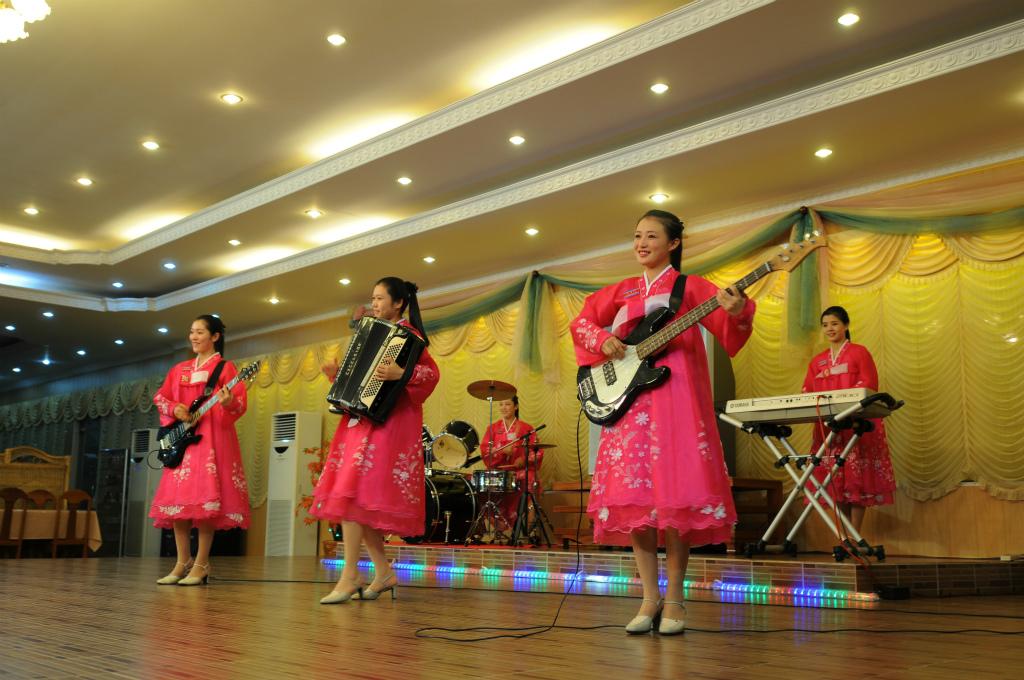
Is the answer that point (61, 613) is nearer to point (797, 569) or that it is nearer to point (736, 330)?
point (736, 330)

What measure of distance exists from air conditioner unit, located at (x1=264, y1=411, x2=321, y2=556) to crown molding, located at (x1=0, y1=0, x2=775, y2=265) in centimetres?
262

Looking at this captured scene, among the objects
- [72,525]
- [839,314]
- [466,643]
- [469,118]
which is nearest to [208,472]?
[466,643]

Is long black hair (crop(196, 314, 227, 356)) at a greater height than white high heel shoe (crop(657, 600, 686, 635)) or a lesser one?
greater

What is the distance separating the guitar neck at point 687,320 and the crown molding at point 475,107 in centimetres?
257

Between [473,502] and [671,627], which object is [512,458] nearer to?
[473,502]

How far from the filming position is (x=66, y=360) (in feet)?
48.3

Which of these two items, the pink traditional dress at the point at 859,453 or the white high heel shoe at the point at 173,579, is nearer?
the white high heel shoe at the point at 173,579

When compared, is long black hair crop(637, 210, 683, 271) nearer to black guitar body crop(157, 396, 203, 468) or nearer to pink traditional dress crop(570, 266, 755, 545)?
pink traditional dress crop(570, 266, 755, 545)

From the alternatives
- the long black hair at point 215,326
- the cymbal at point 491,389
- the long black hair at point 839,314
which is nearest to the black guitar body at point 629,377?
the long black hair at point 215,326

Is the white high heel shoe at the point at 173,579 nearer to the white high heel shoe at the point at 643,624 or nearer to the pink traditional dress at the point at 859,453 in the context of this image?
the white high heel shoe at the point at 643,624

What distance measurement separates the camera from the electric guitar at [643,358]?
2.82m

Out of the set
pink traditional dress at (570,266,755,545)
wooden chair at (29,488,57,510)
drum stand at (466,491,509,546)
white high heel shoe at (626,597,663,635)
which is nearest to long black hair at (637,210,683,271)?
pink traditional dress at (570,266,755,545)

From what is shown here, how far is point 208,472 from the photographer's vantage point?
15.9ft

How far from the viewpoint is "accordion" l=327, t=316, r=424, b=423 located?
149 inches
